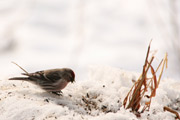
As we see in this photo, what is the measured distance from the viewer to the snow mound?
263 centimetres

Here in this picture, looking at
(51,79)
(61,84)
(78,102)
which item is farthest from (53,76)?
(78,102)

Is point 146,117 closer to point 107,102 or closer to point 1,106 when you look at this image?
point 107,102

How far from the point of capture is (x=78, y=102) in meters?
3.26

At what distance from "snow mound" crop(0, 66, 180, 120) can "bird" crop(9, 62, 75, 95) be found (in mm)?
84

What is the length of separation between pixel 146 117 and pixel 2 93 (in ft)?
5.04

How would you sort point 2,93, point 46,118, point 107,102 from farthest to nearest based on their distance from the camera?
point 107,102 → point 2,93 → point 46,118

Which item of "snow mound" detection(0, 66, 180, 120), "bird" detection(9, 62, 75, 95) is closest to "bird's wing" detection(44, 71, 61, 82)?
"bird" detection(9, 62, 75, 95)

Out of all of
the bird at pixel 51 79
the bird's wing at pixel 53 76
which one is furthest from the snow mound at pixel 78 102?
the bird's wing at pixel 53 76

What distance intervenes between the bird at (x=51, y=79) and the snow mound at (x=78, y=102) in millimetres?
84

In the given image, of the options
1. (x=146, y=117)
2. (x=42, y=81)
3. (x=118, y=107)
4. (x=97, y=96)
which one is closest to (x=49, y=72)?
(x=42, y=81)

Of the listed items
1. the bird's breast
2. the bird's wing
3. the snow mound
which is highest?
the bird's wing

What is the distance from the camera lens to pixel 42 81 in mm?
3434

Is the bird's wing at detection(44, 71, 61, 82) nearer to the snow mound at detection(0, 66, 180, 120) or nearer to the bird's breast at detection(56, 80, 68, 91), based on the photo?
the bird's breast at detection(56, 80, 68, 91)

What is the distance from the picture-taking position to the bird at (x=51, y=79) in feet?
11.1
